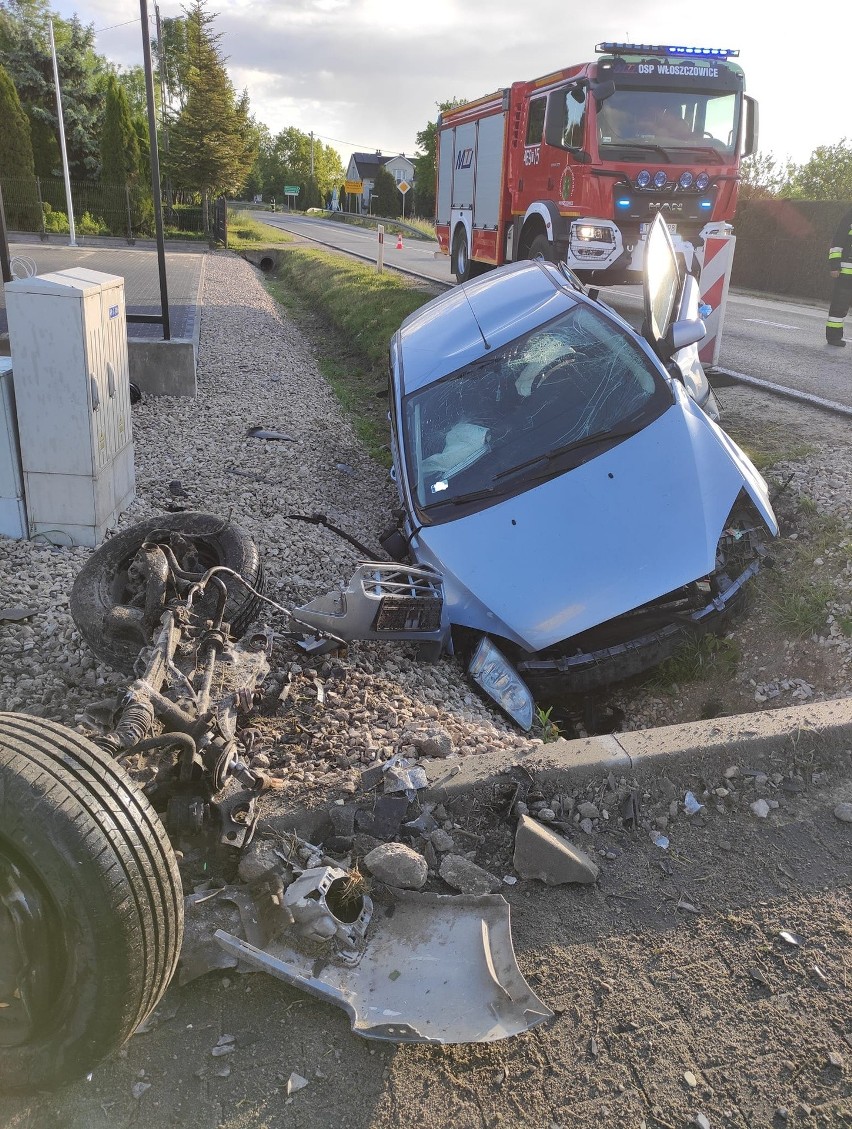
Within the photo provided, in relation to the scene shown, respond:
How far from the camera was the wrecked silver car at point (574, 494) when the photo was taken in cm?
377

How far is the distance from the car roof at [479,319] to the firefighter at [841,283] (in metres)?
6.85

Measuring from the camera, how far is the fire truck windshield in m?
10.6

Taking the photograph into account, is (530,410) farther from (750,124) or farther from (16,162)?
(16,162)

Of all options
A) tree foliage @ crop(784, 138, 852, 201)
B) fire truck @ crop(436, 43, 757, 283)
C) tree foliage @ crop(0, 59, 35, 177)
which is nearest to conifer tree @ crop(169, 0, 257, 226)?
tree foliage @ crop(0, 59, 35, 177)

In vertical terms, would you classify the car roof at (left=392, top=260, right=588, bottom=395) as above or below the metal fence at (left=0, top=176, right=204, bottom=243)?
below

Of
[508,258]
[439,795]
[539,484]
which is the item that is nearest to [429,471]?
[539,484]

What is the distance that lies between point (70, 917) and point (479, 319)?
4.65 meters

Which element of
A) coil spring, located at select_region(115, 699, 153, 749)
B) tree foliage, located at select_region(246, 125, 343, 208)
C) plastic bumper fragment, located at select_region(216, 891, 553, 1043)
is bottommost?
plastic bumper fragment, located at select_region(216, 891, 553, 1043)

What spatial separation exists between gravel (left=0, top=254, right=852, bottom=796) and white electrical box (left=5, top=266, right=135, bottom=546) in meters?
0.25

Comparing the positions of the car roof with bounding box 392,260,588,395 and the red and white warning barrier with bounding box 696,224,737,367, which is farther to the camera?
the red and white warning barrier with bounding box 696,224,737,367

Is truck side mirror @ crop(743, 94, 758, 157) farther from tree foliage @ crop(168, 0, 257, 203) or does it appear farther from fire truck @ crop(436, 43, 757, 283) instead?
tree foliage @ crop(168, 0, 257, 203)

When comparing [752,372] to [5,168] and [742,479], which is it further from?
[5,168]

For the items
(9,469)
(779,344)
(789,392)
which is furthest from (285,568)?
(779,344)

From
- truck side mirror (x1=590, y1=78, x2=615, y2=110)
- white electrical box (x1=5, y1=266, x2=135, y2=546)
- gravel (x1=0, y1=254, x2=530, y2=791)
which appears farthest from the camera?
truck side mirror (x1=590, y1=78, x2=615, y2=110)
